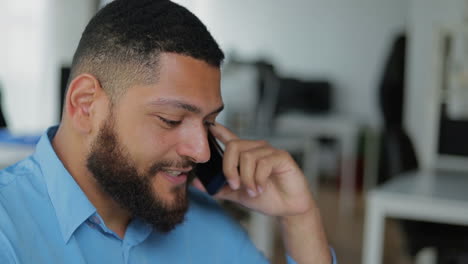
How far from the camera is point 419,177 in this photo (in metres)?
2.80

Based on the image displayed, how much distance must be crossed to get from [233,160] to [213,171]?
9 centimetres

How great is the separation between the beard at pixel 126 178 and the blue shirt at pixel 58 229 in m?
0.05

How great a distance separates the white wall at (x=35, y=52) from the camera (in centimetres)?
548

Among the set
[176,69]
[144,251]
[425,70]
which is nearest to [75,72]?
[176,69]

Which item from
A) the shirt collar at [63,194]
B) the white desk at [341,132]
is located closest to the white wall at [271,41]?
the white desk at [341,132]

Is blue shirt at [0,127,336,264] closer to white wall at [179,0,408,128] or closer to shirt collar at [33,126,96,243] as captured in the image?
shirt collar at [33,126,96,243]

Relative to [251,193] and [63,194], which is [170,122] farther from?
[251,193]

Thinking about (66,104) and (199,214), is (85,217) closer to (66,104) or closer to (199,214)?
(66,104)

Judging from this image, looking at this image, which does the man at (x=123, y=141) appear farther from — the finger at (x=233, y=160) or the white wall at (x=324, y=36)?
the white wall at (x=324, y=36)

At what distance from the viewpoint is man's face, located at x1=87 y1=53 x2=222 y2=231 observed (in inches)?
35.4

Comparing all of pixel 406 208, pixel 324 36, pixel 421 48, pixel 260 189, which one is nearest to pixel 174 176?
pixel 260 189

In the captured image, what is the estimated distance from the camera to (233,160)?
3.68 feet

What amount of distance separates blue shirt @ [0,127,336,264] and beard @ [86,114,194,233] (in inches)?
1.8

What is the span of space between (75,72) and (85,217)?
263mm
